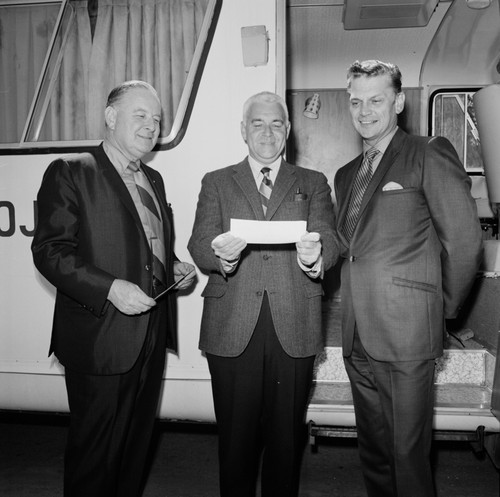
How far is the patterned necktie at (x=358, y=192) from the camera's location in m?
2.34

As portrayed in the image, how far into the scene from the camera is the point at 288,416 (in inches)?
87.9

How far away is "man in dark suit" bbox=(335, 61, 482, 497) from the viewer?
2113mm

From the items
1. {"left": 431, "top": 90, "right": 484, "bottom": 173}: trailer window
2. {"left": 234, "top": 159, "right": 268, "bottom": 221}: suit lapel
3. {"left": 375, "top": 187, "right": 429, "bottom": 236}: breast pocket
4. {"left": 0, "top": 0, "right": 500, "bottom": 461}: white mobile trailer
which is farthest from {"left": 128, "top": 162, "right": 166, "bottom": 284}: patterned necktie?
{"left": 431, "top": 90, "right": 484, "bottom": 173}: trailer window

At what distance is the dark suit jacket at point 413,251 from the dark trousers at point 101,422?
0.95 m

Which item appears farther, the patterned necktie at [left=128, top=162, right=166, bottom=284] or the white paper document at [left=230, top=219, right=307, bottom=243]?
the patterned necktie at [left=128, top=162, right=166, bottom=284]

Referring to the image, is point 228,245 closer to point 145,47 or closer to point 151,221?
Result: point 151,221

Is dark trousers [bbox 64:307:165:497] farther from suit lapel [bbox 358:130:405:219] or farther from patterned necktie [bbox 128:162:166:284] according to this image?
suit lapel [bbox 358:130:405:219]

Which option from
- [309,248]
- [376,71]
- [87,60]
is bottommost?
[309,248]

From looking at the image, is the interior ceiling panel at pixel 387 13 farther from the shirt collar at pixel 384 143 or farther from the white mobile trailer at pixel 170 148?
the shirt collar at pixel 384 143

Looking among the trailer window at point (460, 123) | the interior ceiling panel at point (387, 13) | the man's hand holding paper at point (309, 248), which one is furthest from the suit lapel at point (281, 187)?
the trailer window at point (460, 123)

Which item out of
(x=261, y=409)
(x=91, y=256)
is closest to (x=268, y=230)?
(x=91, y=256)

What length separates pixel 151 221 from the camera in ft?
7.38

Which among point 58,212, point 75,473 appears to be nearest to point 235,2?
point 58,212

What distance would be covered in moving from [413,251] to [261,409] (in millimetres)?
921
